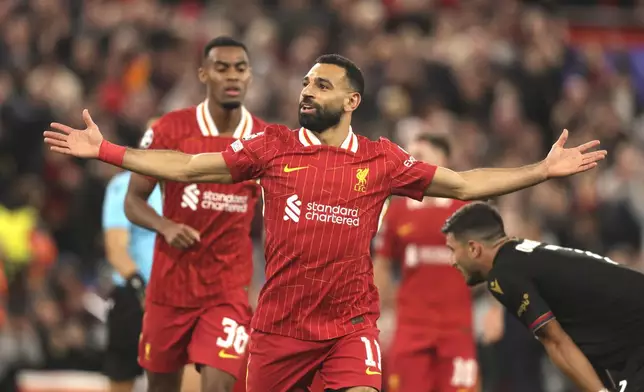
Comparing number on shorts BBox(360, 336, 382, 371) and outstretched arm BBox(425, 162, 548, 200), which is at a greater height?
outstretched arm BBox(425, 162, 548, 200)

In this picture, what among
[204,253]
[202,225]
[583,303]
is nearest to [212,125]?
[202,225]

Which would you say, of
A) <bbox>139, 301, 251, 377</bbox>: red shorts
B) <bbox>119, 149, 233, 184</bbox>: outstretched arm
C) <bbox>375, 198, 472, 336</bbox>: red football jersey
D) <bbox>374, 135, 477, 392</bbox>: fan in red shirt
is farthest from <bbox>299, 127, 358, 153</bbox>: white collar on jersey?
<bbox>375, 198, 472, 336</bbox>: red football jersey

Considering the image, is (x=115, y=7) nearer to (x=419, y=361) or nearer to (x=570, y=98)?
(x=570, y=98)

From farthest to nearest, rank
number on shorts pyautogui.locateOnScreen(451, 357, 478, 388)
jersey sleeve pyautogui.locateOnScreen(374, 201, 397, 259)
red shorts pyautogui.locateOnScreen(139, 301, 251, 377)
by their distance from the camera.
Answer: jersey sleeve pyautogui.locateOnScreen(374, 201, 397, 259) → number on shorts pyautogui.locateOnScreen(451, 357, 478, 388) → red shorts pyautogui.locateOnScreen(139, 301, 251, 377)

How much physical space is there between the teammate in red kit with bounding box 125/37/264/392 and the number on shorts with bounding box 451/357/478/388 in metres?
2.30

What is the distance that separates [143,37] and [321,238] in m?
9.66

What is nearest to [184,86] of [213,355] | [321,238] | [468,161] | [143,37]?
[143,37]

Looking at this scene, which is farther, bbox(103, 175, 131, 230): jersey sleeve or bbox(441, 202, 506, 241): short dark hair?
bbox(103, 175, 131, 230): jersey sleeve

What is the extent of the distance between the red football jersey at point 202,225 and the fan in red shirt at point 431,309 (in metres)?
2.12

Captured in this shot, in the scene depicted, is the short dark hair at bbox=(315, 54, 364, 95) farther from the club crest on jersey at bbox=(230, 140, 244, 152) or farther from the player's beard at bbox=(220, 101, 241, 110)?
the player's beard at bbox=(220, 101, 241, 110)

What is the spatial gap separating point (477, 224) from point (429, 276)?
217cm

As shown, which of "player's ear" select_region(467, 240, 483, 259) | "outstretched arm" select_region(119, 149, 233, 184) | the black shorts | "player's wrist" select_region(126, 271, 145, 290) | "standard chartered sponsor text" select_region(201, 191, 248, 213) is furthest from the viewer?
the black shorts

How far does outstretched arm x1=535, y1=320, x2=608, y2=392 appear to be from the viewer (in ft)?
23.6

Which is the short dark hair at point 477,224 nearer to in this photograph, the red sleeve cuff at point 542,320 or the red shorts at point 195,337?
the red sleeve cuff at point 542,320
